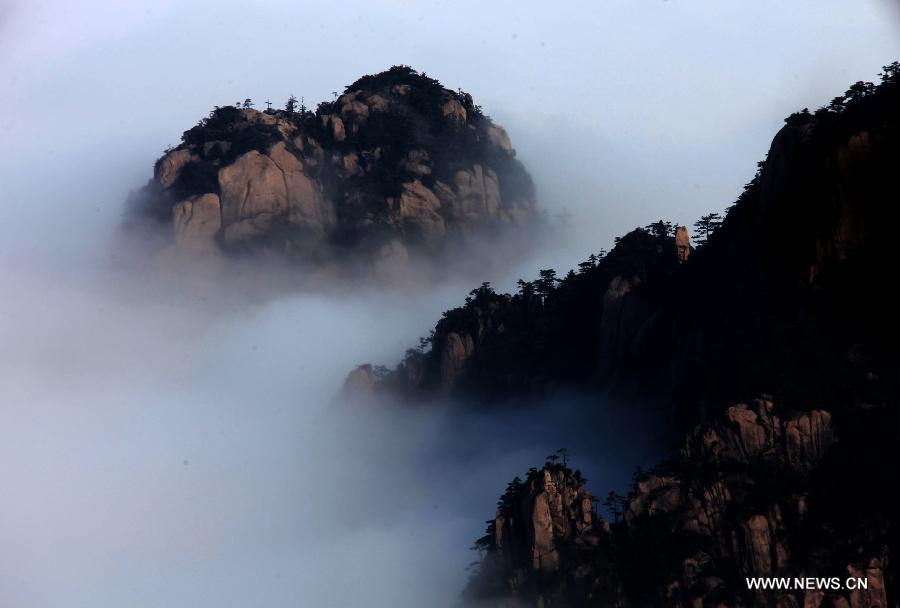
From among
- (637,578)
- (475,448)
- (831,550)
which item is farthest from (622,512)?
(475,448)

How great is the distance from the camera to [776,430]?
153 metres

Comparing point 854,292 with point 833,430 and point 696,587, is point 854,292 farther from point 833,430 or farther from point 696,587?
point 696,587

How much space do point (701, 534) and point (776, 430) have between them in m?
11.4

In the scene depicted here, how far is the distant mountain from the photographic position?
5738 inches

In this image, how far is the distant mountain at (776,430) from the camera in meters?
146

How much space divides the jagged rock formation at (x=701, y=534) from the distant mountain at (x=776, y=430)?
0.16 metres

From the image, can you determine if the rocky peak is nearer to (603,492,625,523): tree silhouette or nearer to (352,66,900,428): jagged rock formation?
(603,492,625,523): tree silhouette

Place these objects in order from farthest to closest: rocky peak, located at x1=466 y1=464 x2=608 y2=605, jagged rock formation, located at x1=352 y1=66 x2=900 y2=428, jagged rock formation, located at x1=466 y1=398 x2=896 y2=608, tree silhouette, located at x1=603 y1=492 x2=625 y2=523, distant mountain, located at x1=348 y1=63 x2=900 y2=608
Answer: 1. tree silhouette, located at x1=603 y1=492 x2=625 y2=523
2. jagged rock formation, located at x1=352 y1=66 x2=900 y2=428
3. rocky peak, located at x1=466 y1=464 x2=608 y2=605
4. distant mountain, located at x1=348 y1=63 x2=900 y2=608
5. jagged rock formation, located at x1=466 y1=398 x2=896 y2=608

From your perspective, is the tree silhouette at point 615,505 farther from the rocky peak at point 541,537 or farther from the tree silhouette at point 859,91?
the tree silhouette at point 859,91

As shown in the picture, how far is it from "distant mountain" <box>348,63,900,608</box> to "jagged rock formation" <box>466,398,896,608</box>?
0.51ft

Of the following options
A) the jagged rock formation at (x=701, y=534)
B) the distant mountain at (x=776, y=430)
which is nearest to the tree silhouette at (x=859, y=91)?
the distant mountain at (x=776, y=430)

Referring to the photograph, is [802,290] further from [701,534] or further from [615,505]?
[701,534]

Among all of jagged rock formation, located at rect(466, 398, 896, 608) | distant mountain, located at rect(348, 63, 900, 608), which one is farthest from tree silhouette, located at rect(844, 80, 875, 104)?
jagged rock formation, located at rect(466, 398, 896, 608)

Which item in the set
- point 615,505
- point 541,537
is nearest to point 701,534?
point 541,537
